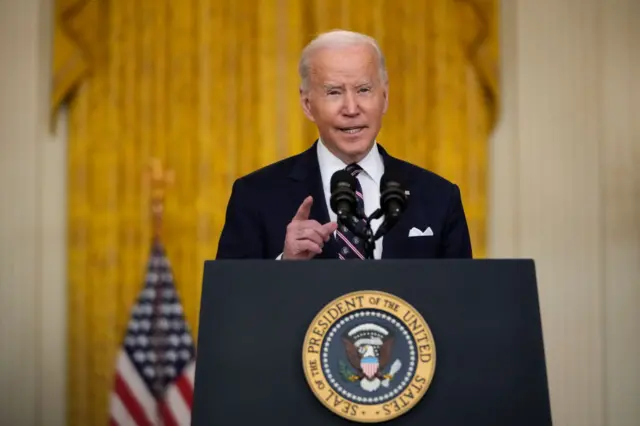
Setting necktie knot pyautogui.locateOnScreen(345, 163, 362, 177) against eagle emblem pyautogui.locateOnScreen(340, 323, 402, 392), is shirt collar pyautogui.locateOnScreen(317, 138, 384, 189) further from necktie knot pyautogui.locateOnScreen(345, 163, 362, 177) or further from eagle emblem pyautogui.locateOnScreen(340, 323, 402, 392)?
eagle emblem pyautogui.locateOnScreen(340, 323, 402, 392)

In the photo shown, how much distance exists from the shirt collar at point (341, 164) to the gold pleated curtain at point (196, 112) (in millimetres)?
3290

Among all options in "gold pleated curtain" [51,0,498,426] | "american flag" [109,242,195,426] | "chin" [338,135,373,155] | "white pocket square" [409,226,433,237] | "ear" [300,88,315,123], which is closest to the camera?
"white pocket square" [409,226,433,237]

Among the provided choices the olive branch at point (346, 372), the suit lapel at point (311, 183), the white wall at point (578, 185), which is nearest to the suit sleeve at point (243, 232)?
the suit lapel at point (311, 183)

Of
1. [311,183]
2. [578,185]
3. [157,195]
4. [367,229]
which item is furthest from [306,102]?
[578,185]

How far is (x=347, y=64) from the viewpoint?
8.82 feet

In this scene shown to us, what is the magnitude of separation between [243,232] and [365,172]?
15.2 inches

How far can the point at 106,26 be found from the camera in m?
6.07

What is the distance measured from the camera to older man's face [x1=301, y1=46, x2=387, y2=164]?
105 inches

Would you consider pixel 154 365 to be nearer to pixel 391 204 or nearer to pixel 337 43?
pixel 337 43

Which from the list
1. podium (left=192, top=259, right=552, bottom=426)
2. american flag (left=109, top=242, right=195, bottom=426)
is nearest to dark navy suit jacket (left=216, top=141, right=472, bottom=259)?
podium (left=192, top=259, right=552, bottom=426)

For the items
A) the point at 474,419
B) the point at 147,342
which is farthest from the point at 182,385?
the point at 474,419

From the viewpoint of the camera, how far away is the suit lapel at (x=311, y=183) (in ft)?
8.68

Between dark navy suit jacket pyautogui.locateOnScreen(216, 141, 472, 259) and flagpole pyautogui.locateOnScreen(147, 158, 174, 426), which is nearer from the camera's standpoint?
dark navy suit jacket pyautogui.locateOnScreen(216, 141, 472, 259)

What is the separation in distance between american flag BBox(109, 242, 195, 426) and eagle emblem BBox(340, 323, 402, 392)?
400 cm
